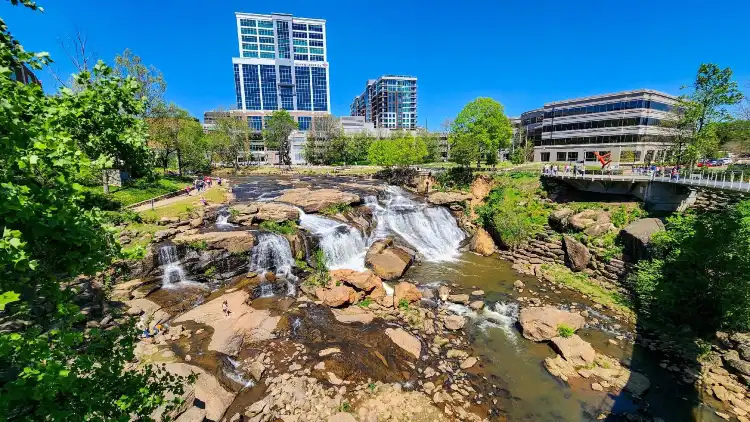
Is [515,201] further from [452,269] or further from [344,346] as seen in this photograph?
[344,346]

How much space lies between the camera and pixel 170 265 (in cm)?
2186

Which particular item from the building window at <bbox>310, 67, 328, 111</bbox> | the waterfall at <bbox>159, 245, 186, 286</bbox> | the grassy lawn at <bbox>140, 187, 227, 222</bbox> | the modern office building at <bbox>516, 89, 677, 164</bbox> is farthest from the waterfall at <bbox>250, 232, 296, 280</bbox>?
the building window at <bbox>310, 67, 328, 111</bbox>

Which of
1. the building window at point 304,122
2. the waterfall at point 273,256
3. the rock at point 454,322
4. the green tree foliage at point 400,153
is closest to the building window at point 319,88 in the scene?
the building window at point 304,122

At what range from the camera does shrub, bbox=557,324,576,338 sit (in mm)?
17312

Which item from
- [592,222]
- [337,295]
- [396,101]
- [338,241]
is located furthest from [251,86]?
[592,222]

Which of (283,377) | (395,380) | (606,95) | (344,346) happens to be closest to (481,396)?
(395,380)

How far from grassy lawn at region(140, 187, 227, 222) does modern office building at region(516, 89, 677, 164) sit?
214 ft

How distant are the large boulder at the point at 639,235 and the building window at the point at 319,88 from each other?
144 m

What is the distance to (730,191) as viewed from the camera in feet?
72.1

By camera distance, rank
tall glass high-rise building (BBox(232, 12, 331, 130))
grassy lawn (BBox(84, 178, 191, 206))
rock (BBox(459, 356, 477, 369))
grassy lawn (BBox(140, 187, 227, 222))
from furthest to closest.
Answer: tall glass high-rise building (BBox(232, 12, 331, 130)), grassy lawn (BBox(84, 178, 191, 206)), grassy lawn (BBox(140, 187, 227, 222)), rock (BBox(459, 356, 477, 369))

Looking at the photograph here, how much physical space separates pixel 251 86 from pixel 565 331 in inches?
6181

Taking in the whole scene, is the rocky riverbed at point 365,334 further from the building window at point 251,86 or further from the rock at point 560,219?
the building window at point 251,86

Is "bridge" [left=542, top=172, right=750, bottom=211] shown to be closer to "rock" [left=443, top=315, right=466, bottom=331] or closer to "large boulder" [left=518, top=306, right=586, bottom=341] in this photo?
"large boulder" [left=518, top=306, right=586, bottom=341]

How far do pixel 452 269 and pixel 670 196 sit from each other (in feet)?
65.5
